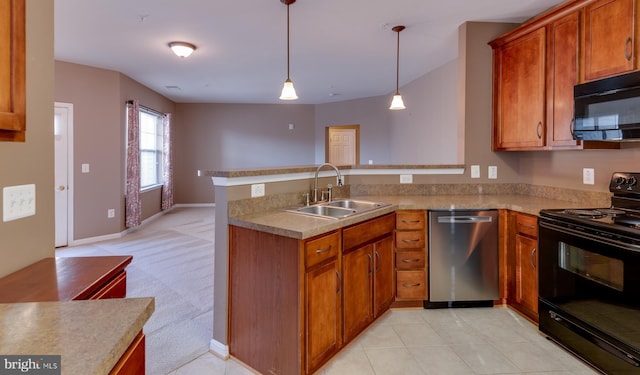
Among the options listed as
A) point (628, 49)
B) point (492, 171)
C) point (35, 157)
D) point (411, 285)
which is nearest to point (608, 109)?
point (628, 49)

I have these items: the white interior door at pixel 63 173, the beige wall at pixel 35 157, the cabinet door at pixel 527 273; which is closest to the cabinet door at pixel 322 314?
the beige wall at pixel 35 157

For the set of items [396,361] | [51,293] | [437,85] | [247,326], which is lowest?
[396,361]

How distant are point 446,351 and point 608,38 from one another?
2296mm

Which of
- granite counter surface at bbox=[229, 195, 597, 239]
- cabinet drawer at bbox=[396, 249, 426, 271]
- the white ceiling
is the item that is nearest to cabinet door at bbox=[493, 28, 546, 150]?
the white ceiling

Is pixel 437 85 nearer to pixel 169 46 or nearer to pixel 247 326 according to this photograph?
pixel 169 46

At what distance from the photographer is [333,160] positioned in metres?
8.20

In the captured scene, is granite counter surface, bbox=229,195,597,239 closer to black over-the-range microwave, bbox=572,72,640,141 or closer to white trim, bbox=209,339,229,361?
black over-the-range microwave, bbox=572,72,640,141

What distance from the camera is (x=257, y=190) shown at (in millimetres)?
2279

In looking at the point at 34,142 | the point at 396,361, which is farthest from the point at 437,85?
the point at 34,142

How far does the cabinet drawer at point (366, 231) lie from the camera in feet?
7.04

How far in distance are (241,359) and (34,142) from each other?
160 centimetres

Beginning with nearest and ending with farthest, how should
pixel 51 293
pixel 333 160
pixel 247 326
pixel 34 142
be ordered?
pixel 51 293, pixel 34 142, pixel 247 326, pixel 333 160

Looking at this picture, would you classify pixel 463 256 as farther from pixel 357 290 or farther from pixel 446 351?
pixel 357 290

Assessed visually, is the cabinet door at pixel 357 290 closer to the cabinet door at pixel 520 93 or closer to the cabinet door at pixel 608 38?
the cabinet door at pixel 520 93
